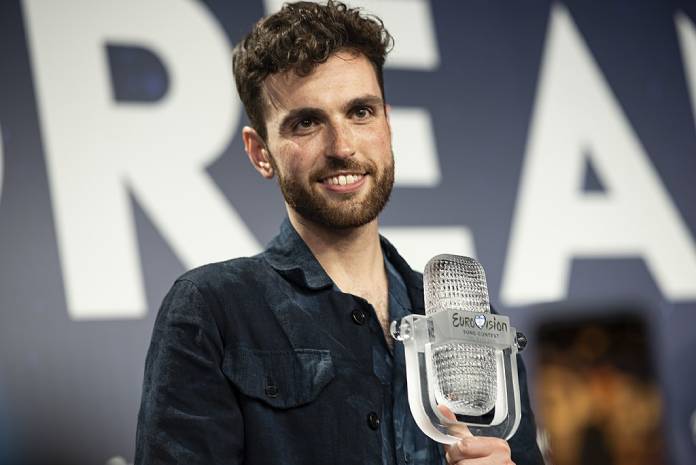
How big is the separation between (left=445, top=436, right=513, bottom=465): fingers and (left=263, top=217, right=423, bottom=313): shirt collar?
57 cm

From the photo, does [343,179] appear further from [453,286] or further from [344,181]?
[453,286]

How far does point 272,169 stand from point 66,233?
118cm

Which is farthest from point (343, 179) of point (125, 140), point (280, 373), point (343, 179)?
point (125, 140)

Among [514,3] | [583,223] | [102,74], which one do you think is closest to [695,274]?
[583,223]

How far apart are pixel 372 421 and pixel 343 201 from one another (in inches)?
16.3

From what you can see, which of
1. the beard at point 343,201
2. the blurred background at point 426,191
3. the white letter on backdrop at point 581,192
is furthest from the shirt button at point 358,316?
the white letter on backdrop at point 581,192

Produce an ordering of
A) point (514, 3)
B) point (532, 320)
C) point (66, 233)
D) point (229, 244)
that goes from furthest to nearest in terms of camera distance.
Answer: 1. point (514, 3)
2. point (532, 320)
3. point (229, 244)
4. point (66, 233)

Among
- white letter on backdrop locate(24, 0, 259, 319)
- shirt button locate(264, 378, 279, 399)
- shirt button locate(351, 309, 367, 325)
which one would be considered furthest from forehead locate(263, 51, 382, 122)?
white letter on backdrop locate(24, 0, 259, 319)

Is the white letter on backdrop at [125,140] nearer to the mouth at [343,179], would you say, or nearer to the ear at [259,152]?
the ear at [259,152]

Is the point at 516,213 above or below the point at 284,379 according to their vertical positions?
above

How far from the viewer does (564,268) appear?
3.82 m

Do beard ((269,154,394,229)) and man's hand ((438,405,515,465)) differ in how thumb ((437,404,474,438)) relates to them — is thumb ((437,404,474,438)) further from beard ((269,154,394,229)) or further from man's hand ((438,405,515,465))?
beard ((269,154,394,229))

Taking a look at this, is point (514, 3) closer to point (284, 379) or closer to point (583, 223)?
point (583, 223)

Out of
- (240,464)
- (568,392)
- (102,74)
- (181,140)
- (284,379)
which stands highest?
(102,74)
